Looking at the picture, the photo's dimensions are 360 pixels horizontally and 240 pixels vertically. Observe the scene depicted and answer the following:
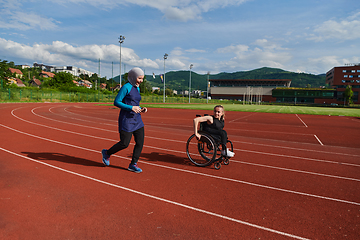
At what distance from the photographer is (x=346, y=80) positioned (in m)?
99.6

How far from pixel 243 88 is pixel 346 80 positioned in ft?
144

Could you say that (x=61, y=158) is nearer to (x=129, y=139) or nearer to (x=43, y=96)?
(x=129, y=139)

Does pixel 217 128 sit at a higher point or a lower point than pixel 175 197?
higher

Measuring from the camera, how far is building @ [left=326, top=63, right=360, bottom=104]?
96875 mm

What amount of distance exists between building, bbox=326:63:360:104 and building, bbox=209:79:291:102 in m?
19.8

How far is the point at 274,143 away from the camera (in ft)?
27.0

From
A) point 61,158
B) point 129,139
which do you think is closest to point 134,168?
point 129,139

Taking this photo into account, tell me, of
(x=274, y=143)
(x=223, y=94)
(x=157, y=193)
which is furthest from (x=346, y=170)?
(x=223, y=94)

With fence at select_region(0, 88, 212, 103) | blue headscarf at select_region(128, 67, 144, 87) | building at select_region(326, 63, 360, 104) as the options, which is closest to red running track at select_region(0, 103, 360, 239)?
blue headscarf at select_region(128, 67, 144, 87)

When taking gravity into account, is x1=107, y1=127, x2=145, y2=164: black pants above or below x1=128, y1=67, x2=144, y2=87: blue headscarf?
below

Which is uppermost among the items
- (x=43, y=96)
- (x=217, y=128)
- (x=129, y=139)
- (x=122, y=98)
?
(x=43, y=96)

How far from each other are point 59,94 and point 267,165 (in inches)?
1765

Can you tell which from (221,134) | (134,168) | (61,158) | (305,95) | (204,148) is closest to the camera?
(134,168)

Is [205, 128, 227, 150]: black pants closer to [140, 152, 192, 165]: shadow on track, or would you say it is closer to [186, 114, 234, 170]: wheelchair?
[186, 114, 234, 170]: wheelchair
